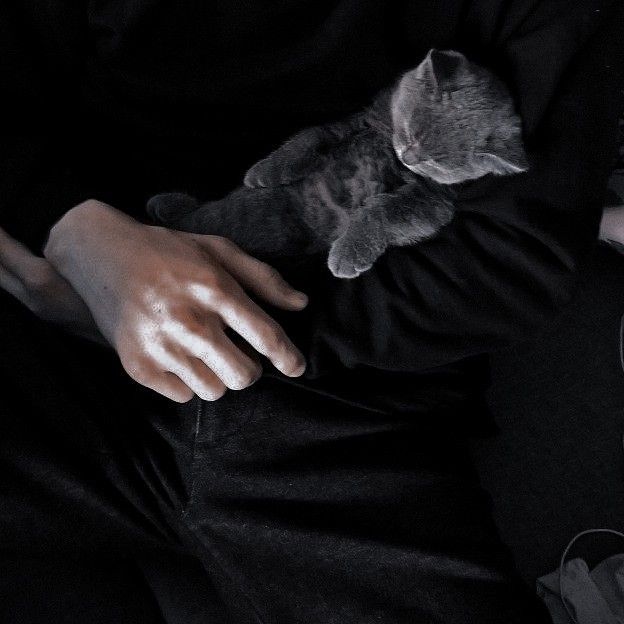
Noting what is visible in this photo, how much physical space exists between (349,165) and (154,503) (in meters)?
0.54

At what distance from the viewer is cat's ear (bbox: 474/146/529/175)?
782 millimetres

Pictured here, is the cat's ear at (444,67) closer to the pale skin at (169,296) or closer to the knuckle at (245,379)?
the pale skin at (169,296)

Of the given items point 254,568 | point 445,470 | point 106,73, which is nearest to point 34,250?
point 106,73

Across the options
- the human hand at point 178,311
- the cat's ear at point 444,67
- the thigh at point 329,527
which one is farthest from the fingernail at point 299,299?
the cat's ear at point 444,67

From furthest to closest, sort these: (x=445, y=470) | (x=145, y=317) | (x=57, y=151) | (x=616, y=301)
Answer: (x=616, y=301)
(x=57, y=151)
(x=445, y=470)
(x=145, y=317)

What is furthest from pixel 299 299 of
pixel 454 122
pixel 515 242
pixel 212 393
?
pixel 454 122

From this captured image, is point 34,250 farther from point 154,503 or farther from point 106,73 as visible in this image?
point 154,503

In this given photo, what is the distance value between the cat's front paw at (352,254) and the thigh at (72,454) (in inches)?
11.2

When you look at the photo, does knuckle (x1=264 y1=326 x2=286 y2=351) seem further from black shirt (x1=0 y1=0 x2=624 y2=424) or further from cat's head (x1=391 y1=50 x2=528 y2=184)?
cat's head (x1=391 y1=50 x2=528 y2=184)

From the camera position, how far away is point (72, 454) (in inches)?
32.5

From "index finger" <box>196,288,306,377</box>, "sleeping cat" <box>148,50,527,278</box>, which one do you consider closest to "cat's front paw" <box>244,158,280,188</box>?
A: "sleeping cat" <box>148,50,527,278</box>

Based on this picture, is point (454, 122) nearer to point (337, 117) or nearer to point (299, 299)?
point (337, 117)

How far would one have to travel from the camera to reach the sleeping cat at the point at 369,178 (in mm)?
902

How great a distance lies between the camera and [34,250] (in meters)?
0.95
